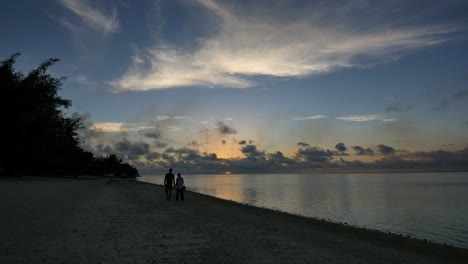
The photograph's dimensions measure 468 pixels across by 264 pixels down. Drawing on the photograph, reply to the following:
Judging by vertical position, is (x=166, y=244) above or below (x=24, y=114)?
below

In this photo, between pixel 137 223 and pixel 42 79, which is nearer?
pixel 137 223

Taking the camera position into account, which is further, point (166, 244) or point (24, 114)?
point (24, 114)

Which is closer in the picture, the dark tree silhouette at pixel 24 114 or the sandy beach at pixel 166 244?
the sandy beach at pixel 166 244

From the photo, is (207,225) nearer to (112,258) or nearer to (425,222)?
(112,258)

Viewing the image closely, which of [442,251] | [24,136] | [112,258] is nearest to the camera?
[112,258]

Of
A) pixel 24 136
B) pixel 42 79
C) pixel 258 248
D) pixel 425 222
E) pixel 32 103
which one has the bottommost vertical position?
pixel 425 222

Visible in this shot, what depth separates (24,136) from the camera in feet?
176

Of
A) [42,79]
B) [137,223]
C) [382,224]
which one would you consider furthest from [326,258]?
[42,79]

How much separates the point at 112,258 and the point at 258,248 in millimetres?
4619

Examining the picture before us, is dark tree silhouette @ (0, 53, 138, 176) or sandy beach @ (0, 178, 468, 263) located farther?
dark tree silhouette @ (0, 53, 138, 176)

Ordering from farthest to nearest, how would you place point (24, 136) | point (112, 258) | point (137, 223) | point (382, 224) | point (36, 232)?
point (24, 136) → point (382, 224) → point (137, 223) → point (36, 232) → point (112, 258)

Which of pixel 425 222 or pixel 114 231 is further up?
pixel 114 231

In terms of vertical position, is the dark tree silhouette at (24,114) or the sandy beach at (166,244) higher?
the dark tree silhouette at (24,114)

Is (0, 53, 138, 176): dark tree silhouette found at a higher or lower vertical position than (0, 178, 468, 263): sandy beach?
higher
